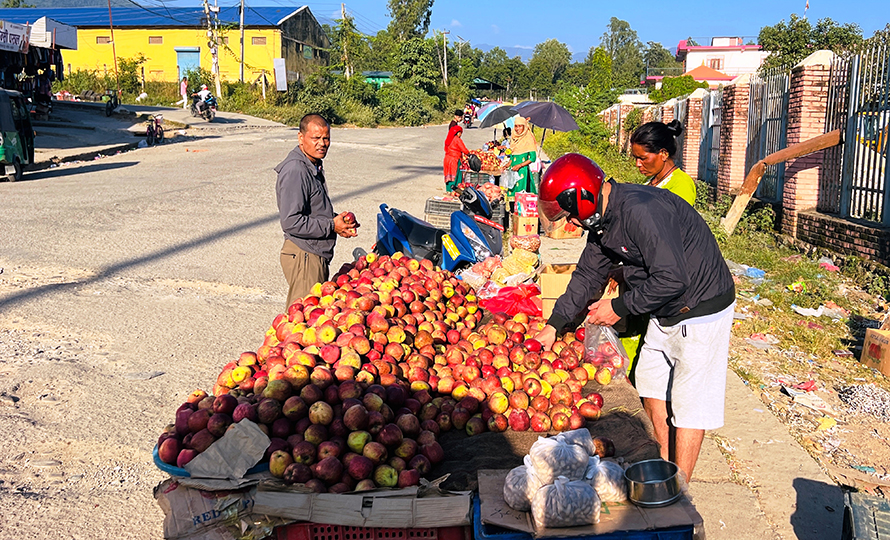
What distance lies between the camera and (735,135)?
13.8 metres

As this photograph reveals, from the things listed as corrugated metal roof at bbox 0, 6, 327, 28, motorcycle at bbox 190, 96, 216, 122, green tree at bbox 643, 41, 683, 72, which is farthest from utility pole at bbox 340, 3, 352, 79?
green tree at bbox 643, 41, 683, 72

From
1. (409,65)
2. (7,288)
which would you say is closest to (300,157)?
(7,288)

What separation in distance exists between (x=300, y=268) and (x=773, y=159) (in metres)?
8.44

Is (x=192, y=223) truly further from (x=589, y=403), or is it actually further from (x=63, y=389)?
(x=589, y=403)

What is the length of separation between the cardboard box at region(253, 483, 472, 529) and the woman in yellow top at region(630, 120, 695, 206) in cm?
285

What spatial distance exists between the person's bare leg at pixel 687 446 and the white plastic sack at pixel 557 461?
4.32 ft

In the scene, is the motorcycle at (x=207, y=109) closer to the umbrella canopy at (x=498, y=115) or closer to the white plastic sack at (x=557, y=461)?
the umbrella canopy at (x=498, y=115)

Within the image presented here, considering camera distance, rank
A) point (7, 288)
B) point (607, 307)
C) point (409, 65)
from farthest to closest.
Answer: point (409, 65) → point (7, 288) → point (607, 307)

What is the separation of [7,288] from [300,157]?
5095mm

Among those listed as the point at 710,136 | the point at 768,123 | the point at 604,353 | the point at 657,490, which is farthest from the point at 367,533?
the point at 710,136

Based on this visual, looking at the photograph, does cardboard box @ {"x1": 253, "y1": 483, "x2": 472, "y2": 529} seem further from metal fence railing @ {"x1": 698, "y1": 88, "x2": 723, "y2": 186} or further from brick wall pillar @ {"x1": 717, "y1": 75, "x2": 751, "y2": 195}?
metal fence railing @ {"x1": 698, "y1": 88, "x2": 723, "y2": 186}

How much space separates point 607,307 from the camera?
3684 mm

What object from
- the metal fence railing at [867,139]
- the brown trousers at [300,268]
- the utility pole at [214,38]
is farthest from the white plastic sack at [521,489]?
the utility pole at [214,38]

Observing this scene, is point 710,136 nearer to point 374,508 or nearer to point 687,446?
point 687,446
